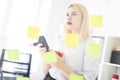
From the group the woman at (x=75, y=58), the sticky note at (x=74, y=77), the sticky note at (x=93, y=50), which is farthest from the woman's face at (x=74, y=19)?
the sticky note at (x=74, y=77)

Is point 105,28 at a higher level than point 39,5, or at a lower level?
lower

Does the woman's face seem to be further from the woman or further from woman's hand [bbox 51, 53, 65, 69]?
woman's hand [bbox 51, 53, 65, 69]

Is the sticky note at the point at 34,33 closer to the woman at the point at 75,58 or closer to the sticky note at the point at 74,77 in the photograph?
the woman at the point at 75,58

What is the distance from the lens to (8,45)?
2.02 m

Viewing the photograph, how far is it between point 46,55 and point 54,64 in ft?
0.23

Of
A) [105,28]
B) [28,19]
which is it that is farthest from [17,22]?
[105,28]

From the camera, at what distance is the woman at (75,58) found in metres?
1.16

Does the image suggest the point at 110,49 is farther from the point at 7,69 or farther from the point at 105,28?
the point at 7,69

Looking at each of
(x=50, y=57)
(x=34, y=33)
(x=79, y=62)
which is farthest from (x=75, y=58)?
(x=34, y=33)

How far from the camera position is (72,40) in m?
1.23

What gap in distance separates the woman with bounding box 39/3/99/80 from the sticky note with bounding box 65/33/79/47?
2 centimetres

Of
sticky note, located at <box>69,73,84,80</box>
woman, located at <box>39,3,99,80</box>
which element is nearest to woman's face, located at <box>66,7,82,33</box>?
woman, located at <box>39,3,99,80</box>

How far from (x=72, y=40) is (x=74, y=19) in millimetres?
117

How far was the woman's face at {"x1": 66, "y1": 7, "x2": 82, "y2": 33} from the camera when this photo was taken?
1.20m
